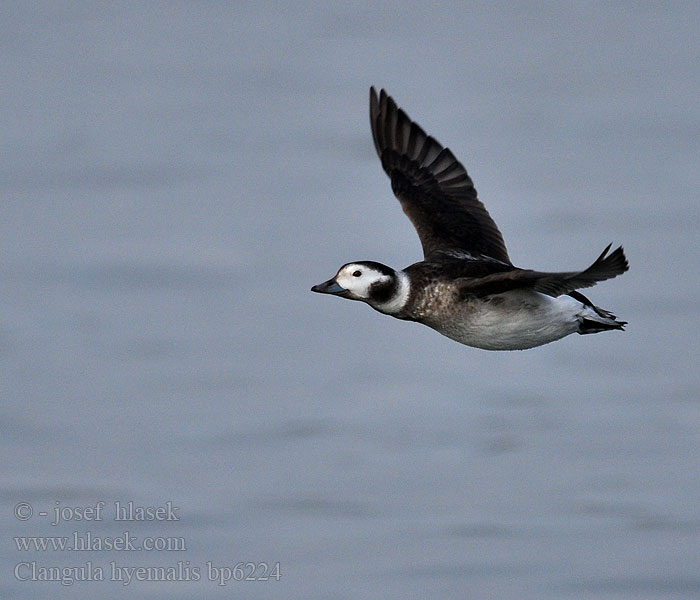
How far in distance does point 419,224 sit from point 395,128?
852 millimetres

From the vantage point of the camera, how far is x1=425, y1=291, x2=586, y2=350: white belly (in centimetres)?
789

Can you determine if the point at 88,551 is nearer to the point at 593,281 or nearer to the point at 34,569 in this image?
the point at 34,569

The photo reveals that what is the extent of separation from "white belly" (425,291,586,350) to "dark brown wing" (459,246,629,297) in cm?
10

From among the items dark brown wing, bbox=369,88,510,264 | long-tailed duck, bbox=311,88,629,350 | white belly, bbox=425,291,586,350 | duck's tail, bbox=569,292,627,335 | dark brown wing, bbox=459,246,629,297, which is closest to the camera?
dark brown wing, bbox=459,246,629,297

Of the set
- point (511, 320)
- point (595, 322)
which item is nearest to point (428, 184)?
point (595, 322)

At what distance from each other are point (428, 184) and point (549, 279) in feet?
8.67

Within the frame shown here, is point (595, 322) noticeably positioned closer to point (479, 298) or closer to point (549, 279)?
point (479, 298)

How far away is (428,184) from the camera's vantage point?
32.3 ft

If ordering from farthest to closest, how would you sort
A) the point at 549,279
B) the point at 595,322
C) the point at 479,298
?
the point at 595,322, the point at 479,298, the point at 549,279

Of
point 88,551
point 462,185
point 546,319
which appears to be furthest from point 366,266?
point 88,551

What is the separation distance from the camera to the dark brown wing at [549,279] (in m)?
6.89

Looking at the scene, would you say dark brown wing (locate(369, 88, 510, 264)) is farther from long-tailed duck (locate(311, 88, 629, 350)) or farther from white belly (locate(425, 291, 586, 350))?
white belly (locate(425, 291, 586, 350))

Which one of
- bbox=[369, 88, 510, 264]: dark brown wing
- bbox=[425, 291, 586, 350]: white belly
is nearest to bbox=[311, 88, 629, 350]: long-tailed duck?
bbox=[425, 291, 586, 350]: white belly

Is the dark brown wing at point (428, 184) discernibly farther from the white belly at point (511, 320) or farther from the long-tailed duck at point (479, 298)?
the white belly at point (511, 320)
